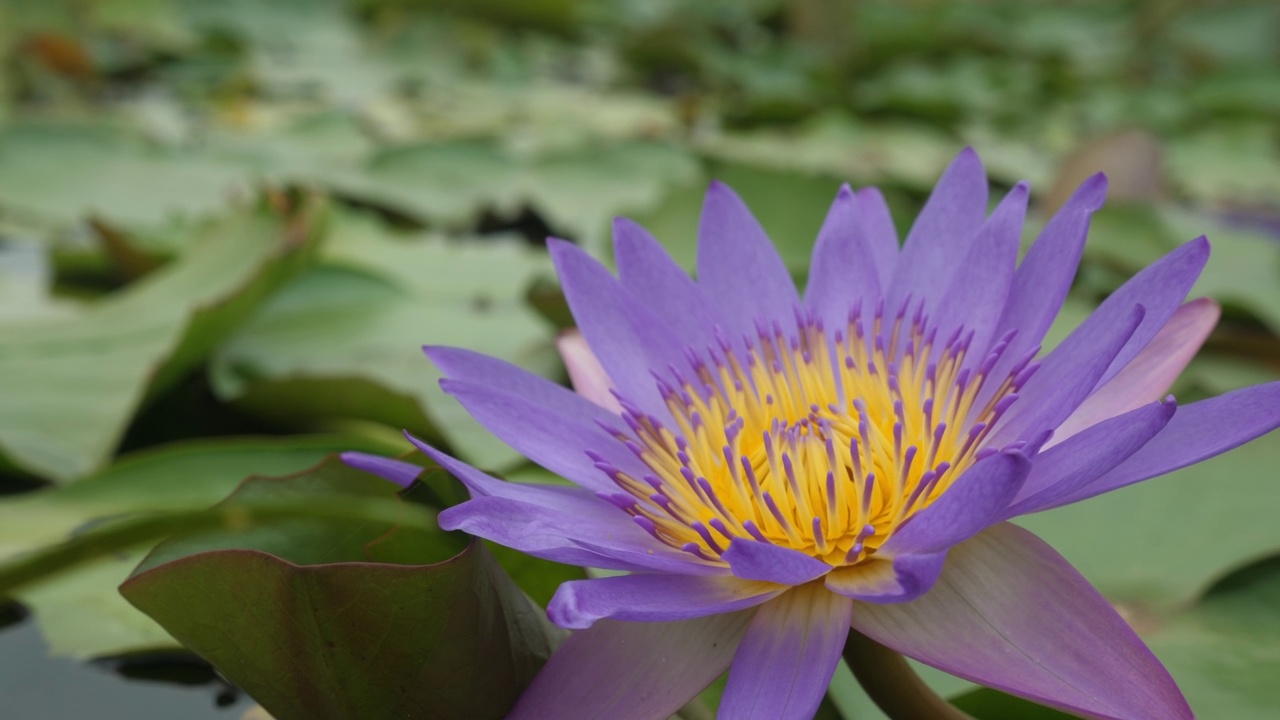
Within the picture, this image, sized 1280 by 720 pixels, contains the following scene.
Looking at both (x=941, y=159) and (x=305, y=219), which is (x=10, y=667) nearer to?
(x=305, y=219)

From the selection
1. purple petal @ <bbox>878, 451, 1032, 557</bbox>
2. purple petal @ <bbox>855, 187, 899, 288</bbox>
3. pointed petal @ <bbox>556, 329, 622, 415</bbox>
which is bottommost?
pointed petal @ <bbox>556, 329, 622, 415</bbox>

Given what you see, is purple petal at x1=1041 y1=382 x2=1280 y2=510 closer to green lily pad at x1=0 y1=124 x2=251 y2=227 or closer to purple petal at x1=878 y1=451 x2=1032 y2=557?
purple petal at x1=878 y1=451 x2=1032 y2=557

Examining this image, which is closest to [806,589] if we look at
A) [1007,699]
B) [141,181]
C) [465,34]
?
[1007,699]

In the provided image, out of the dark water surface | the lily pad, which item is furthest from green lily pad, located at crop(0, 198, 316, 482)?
the lily pad

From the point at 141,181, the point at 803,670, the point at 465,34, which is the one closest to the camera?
the point at 803,670

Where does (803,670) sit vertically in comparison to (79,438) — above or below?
A: above

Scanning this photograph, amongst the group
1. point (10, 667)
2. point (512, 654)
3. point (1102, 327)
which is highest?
point (1102, 327)

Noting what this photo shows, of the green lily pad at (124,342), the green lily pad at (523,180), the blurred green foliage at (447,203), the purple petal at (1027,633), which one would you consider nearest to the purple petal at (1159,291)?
the purple petal at (1027,633)
